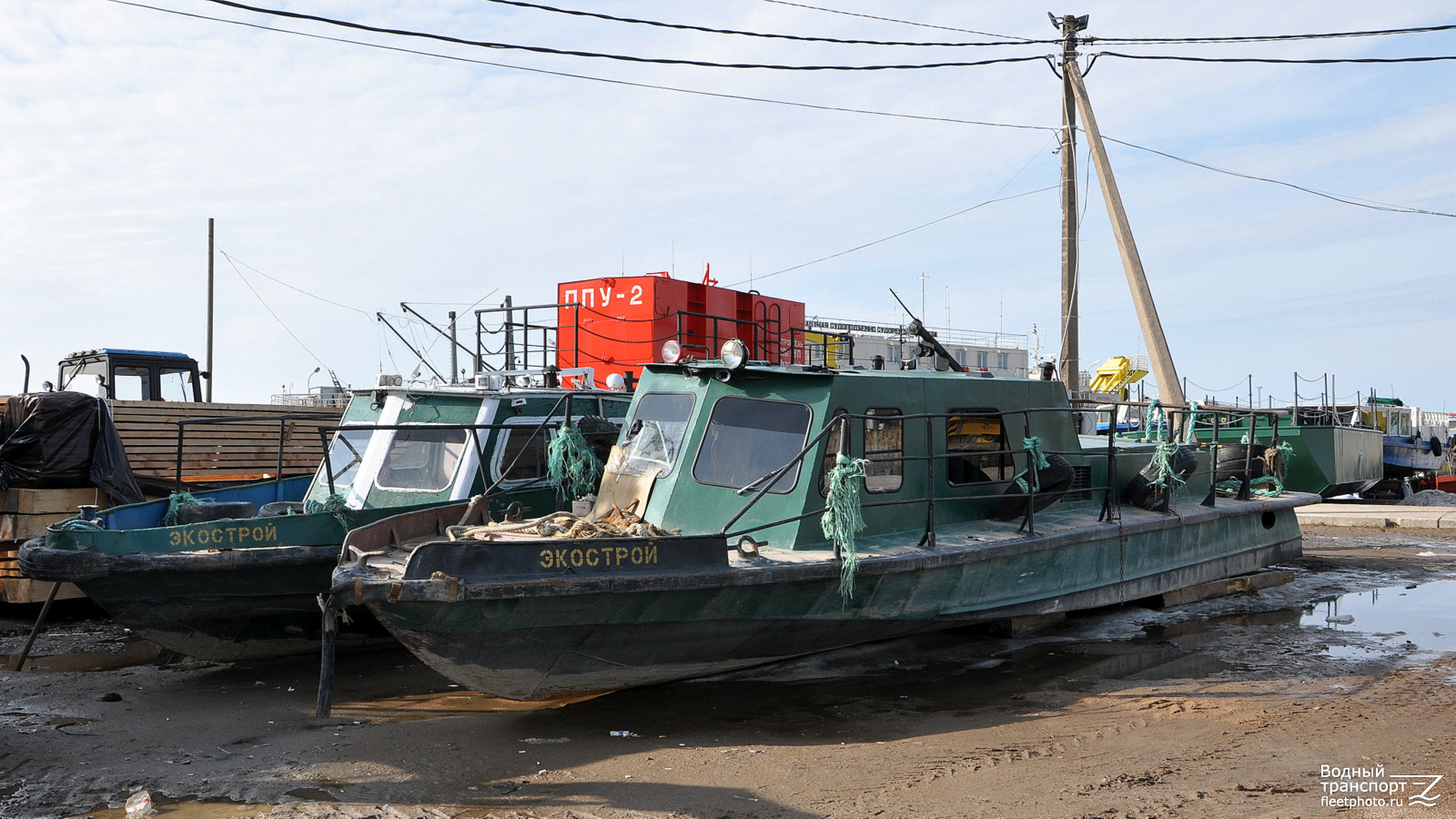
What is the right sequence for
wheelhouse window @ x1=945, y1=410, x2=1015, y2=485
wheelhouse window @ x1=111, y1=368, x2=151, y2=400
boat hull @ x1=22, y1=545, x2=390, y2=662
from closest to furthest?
boat hull @ x1=22, y1=545, x2=390, y2=662 → wheelhouse window @ x1=945, y1=410, x2=1015, y2=485 → wheelhouse window @ x1=111, y1=368, x2=151, y2=400

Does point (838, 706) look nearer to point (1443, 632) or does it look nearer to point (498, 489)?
point (498, 489)

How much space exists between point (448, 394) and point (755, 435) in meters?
3.17

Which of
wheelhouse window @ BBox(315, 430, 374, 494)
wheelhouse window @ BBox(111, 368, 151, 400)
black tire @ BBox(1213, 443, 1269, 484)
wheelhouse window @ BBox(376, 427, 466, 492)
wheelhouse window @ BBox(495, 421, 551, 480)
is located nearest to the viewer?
wheelhouse window @ BBox(376, 427, 466, 492)

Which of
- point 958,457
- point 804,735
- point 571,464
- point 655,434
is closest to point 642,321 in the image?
point 571,464

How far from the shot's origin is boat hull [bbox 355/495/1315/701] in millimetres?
5527

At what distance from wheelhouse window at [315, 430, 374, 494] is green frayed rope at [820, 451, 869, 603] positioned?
456 centimetres

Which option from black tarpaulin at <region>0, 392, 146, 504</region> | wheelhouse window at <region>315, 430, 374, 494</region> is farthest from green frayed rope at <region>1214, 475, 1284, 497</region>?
→ black tarpaulin at <region>0, 392, 146, 504</region>

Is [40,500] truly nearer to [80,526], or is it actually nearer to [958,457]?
[80,526]

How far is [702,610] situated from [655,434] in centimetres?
195

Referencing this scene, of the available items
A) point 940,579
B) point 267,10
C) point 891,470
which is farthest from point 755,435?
point 267,10

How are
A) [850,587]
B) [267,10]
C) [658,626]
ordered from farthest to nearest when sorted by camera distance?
[267,10], [850,587], [658,626]

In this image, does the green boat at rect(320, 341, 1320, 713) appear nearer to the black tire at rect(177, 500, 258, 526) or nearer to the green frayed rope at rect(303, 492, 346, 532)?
A: the green frayed rope at rect(303, 492, 346, 532)

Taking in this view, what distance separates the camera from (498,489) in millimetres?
8367

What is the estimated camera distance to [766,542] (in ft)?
22.5
